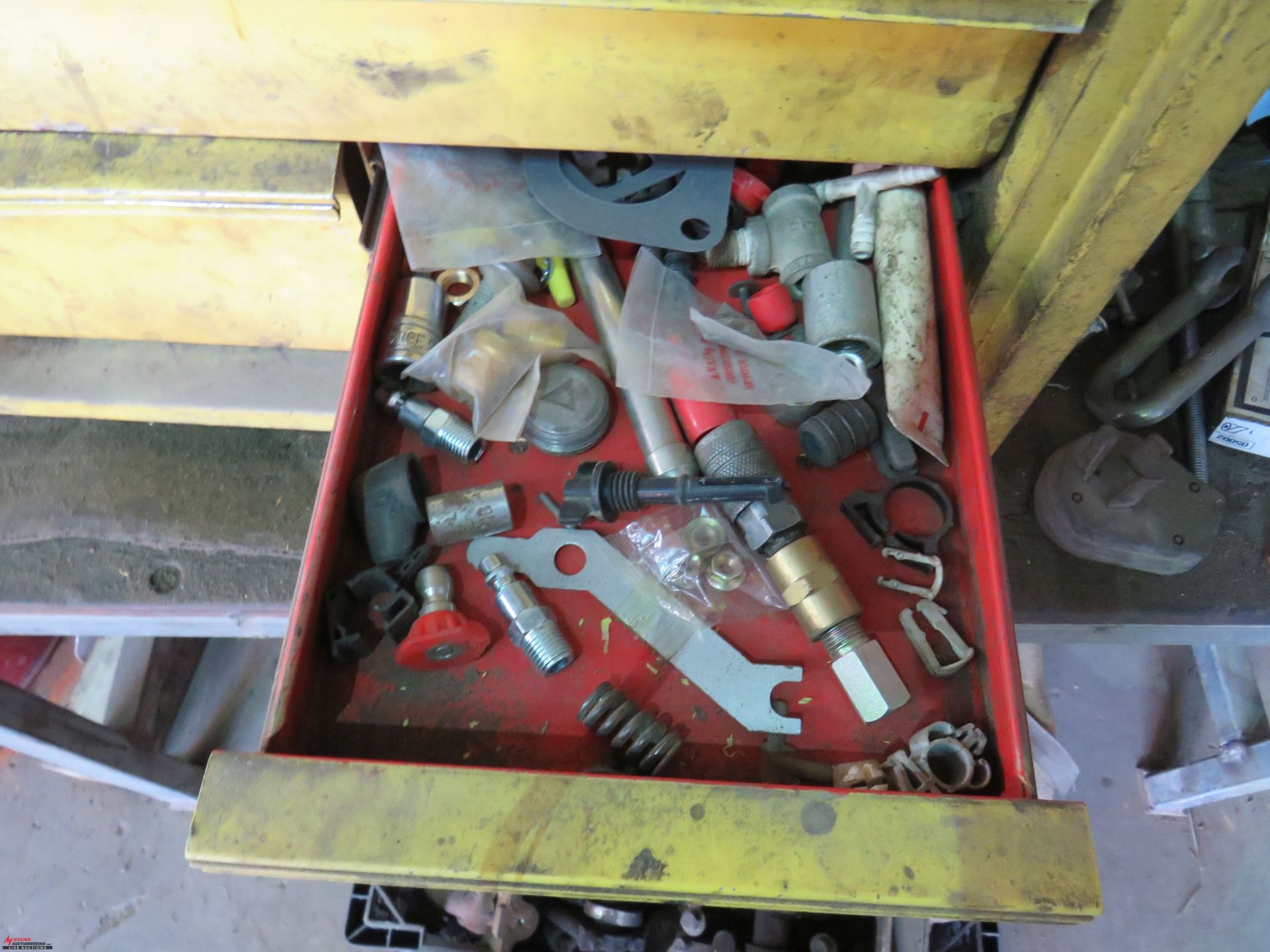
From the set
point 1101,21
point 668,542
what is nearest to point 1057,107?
point 1101,21

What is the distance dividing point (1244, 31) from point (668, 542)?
516 millimetres

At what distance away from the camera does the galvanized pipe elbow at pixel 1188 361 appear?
1.02 m

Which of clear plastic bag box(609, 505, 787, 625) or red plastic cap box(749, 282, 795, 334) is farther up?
red plastic cap box(749, 282, 795, 334)

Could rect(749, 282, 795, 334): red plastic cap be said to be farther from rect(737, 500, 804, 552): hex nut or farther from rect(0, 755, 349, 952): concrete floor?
rect(0, 755, 349, 952): concrete floor

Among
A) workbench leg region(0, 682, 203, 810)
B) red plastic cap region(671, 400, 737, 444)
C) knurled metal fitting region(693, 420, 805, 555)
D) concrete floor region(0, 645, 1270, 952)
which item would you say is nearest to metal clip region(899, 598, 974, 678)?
knurled metal fitting region(693, 420, 805, 555)

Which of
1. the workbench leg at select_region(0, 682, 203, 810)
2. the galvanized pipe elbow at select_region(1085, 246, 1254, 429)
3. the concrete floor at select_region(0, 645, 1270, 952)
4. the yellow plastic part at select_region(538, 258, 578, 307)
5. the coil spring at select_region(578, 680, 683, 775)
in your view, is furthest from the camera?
the concrete floor at select_region(0, 645, 1270, 952)

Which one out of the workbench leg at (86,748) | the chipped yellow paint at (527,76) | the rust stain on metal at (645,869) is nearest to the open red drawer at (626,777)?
the rust stain on metal at (645,869)

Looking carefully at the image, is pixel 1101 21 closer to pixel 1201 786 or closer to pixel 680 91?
pixel 680 91

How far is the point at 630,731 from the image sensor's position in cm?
59

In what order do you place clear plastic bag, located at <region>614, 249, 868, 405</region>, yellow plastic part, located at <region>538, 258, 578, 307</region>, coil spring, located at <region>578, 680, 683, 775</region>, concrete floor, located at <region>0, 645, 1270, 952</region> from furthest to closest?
concrete floor, located at <region>0, 645, 1270, 952</region> → yellow plastic part, located at <region>538, 258, 578, 307</region> → clear plastic bag, located at <region>614, 249, 868, 405</region> → coil spring, located at <region>578, 680, 683, 775</region>

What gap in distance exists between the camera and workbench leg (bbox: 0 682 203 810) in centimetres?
114

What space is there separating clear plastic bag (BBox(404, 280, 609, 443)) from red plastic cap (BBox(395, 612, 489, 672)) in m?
0.17

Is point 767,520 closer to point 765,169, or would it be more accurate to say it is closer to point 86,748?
point 765,169

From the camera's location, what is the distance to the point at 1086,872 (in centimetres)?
48
